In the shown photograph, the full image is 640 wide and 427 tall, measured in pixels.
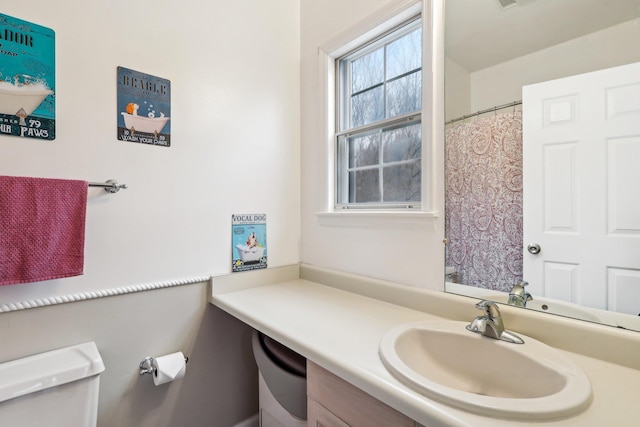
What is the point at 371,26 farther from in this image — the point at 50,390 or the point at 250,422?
the point at 250,422

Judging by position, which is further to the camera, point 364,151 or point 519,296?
point 364,151

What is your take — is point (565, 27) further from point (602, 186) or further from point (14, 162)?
point (14, 162)

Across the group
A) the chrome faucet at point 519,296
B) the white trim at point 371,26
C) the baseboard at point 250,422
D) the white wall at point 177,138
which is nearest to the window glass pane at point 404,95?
the white trim at point 371,26

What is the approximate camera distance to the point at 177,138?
1315mm

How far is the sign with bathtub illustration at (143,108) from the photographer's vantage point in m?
1.18

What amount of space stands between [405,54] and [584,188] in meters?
0.94

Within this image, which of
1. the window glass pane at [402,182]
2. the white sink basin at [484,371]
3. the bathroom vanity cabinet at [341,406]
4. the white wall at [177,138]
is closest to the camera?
the white sink basin at [484,371]

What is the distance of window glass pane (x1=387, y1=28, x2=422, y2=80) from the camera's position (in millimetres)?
1340

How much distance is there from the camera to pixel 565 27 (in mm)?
912

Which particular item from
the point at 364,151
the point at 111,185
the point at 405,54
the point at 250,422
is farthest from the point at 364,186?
the point at 250,422

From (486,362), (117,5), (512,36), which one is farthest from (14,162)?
(512,36)

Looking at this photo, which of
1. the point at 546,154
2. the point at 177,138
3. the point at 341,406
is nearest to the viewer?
the point at 341,406

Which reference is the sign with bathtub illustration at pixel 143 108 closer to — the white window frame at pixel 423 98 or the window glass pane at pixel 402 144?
the white window frame at pixel 423 98

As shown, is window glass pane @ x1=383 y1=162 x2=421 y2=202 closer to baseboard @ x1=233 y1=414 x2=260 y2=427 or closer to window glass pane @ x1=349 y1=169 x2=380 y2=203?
window glass pane @ x1=349 y1=169 x2=380 y2=203
